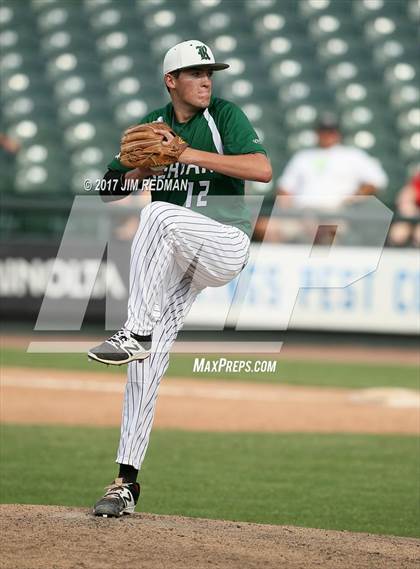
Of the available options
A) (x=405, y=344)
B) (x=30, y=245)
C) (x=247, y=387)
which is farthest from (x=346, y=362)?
(x=30, y=245)

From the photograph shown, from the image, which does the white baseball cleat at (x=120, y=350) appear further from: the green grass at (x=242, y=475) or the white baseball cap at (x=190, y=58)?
the green grass at (x=242, y=475)

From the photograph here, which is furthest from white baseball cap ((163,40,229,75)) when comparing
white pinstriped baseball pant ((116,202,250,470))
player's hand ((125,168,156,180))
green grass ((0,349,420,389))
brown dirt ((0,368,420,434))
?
green grass ((0,349,420,389))

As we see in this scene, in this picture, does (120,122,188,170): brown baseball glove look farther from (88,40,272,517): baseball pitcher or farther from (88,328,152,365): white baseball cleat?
(88,328,152,365): white baseball cleat

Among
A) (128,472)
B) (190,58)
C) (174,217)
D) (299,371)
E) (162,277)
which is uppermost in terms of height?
(190,58)

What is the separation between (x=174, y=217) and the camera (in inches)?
178

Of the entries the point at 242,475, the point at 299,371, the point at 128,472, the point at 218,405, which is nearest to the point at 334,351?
the point at 299,371

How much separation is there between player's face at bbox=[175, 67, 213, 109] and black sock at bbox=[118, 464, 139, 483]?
1.55 metres

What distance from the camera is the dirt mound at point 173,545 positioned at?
12.7ft

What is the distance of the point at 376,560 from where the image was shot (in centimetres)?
411

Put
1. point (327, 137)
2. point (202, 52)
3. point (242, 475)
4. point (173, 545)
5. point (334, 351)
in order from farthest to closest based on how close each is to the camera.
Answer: point (334, 351) → point (327, 137) → point (242, 475) → point (202, 52) → point (173, 545)

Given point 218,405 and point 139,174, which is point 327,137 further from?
point 139,174

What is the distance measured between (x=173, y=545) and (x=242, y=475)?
3.02 meters

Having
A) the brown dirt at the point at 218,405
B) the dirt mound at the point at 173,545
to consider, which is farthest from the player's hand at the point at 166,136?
the brown dirt at the point at 218,405

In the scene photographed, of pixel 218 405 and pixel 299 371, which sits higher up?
pixel 299 371
